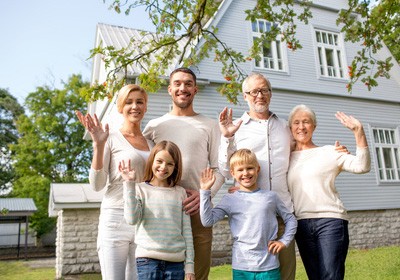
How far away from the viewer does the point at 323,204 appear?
9.57 ft

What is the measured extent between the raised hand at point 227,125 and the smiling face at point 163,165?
0.52m

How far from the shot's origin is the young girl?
2.65 meters

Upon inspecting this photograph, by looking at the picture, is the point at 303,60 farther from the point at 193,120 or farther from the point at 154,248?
the point at 154,248

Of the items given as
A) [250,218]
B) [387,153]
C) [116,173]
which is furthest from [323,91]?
[116,173]

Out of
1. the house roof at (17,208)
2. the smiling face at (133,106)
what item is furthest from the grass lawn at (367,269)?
the house roof at (17,208)

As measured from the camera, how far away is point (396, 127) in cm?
1468

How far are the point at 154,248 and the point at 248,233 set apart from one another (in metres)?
0.71

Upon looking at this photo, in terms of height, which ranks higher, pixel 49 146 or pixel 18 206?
pixel 49 146

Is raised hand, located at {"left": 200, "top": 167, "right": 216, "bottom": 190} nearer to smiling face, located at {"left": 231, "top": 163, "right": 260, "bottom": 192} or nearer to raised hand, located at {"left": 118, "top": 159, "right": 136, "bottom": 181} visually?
smiling face, located at {"left": 231, "top": 163, "right": 260, "bottom": 192}

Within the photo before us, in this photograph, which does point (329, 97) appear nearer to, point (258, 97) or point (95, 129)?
point (258, 97)

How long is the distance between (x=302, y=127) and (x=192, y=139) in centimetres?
94

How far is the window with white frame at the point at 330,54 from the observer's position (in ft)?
45.6

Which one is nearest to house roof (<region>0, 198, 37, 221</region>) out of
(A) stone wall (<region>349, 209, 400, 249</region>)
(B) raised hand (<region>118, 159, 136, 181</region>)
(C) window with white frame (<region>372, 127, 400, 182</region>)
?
(A) stone wall (<region>349, 209, 400, 249</region>)

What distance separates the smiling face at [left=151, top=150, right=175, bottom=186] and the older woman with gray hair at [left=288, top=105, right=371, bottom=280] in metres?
1.01
